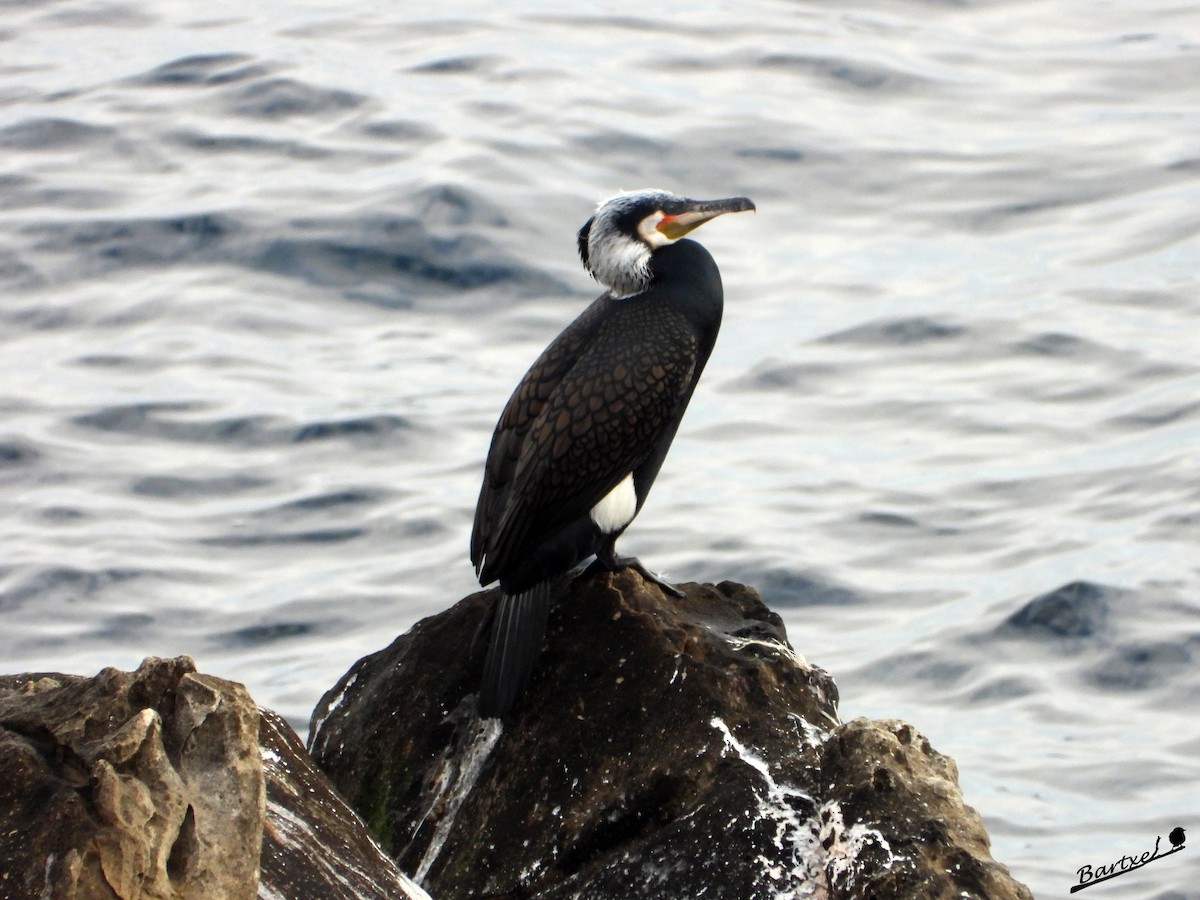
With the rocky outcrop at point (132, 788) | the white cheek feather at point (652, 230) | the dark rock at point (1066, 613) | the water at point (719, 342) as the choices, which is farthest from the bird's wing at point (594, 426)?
the dark rock at point (1066, 613)

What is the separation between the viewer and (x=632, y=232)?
5824 millimetres

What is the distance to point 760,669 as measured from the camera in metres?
4.85

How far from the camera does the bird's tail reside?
4.93 m

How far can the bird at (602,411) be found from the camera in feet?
17.6

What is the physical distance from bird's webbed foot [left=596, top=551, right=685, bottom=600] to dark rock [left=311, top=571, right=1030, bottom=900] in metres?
0.05

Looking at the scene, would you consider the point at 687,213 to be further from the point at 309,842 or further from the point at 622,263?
the point at 309,842

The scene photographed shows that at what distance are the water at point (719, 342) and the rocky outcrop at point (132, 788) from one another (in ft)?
18.2

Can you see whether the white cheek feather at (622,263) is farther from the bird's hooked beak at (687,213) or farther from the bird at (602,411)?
the bird's hooked beak at (687,213)

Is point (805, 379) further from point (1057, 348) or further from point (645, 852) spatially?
point (645, 852)

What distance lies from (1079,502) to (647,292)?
21.6 feet

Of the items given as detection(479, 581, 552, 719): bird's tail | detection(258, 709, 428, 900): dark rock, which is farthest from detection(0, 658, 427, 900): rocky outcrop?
detection(479, 581, 552, 719): bird's tail
